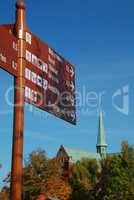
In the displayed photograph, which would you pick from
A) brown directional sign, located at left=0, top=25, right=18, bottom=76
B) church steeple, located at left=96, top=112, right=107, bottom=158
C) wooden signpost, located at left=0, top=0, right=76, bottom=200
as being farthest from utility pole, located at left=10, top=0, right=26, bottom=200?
church steeple, located at left=96, top=112, right=107, bottom=158

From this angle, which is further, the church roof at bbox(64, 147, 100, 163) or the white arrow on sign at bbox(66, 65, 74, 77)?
the church roof at bbox(64, 147, 100, 163)

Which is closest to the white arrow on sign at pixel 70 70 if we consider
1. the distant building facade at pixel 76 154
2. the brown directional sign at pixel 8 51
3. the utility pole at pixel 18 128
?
the utility pole at pixel 18 128

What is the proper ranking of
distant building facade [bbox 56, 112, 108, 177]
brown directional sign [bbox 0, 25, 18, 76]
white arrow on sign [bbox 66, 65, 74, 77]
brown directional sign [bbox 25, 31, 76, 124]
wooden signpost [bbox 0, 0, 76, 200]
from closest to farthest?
brown directional sign [bbox 0, 25, 18, 76] → wooden signpost [bbox 0, 0, 76, 200] → brown directional sign [bbox 25, 31, 76, 124] → white arrow on sign [bbox 66, 65, 74, 77] → distant building facade [bbox 56, 112, 108, 177]

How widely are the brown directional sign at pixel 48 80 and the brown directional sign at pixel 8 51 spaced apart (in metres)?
0.35

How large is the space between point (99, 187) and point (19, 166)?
65788 millimetres

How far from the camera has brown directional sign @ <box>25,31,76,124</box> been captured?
990 centimetres

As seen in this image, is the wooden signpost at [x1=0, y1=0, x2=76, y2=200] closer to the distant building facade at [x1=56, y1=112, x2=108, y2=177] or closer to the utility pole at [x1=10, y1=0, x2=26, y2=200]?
the utility pole at [x1=10, y1=0, x2=26, y2=200]

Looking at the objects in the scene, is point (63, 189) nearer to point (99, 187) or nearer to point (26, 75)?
point (99, 187)

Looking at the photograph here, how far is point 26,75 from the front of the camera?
9.75m

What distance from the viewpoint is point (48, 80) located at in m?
10.3

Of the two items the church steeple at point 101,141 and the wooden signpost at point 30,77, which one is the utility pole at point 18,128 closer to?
the wooden signpost at point 30,77

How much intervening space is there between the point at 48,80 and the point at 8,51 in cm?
120

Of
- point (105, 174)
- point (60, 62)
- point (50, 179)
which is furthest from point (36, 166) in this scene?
point (60, 62)

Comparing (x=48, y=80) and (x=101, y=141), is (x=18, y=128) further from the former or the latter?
(x=101, y=141)
